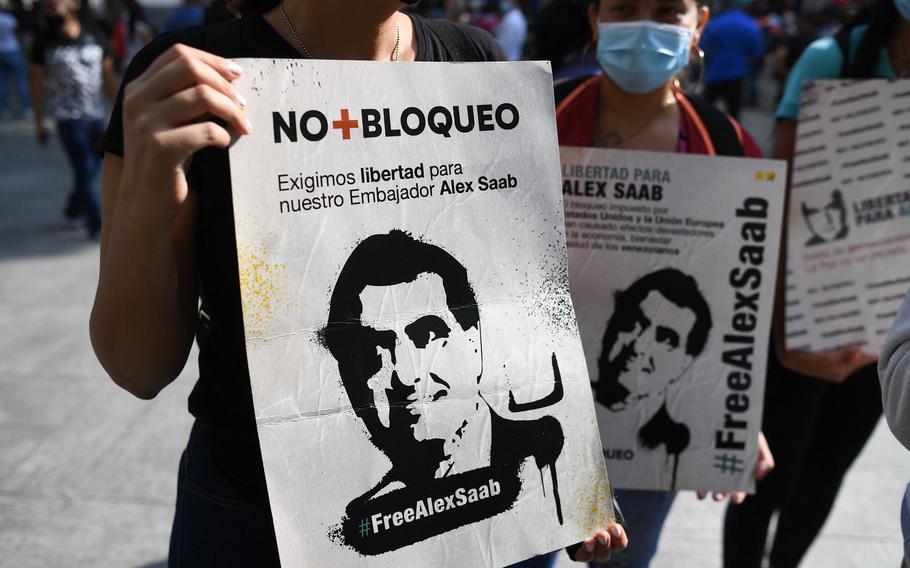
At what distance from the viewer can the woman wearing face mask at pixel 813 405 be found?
2.07 m

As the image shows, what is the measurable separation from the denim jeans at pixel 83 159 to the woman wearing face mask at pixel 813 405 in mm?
5353

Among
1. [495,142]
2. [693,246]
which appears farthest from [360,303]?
[693,246]

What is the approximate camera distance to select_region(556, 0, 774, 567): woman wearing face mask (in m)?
1.84

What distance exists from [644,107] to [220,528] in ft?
4.23

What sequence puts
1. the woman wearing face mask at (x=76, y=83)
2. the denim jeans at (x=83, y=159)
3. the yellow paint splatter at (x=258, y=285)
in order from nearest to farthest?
the yellow paint splatter at (x=258, y=285) < the woman wearing face mask at (x=76, y=83) < the denim jeans at (x=83, y=159)

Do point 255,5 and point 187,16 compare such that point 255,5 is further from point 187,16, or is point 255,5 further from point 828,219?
point 187,16

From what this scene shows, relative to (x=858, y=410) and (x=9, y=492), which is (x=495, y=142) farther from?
(x=9, y=492)

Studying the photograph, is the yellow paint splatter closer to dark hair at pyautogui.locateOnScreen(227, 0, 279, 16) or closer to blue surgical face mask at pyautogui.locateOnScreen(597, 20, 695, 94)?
dark hair at pyautogui.locateOnScreen(227, 0, 279, 16)

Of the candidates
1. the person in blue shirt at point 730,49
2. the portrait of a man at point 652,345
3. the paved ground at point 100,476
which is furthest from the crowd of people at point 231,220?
the person in blue shirt at point 730,49

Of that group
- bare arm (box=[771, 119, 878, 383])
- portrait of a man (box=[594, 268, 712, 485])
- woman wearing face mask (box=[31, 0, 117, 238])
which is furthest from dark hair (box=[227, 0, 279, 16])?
woman wearing face mask (box=[31, 0, 117, 238])

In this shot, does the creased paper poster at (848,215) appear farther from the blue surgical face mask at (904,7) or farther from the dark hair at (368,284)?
the dark hair at (368,284)

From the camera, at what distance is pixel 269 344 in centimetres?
109

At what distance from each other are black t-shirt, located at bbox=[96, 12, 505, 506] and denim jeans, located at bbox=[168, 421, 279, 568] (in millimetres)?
28

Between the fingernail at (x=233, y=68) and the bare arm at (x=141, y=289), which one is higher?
the fingernail at (x=233, y=68)
